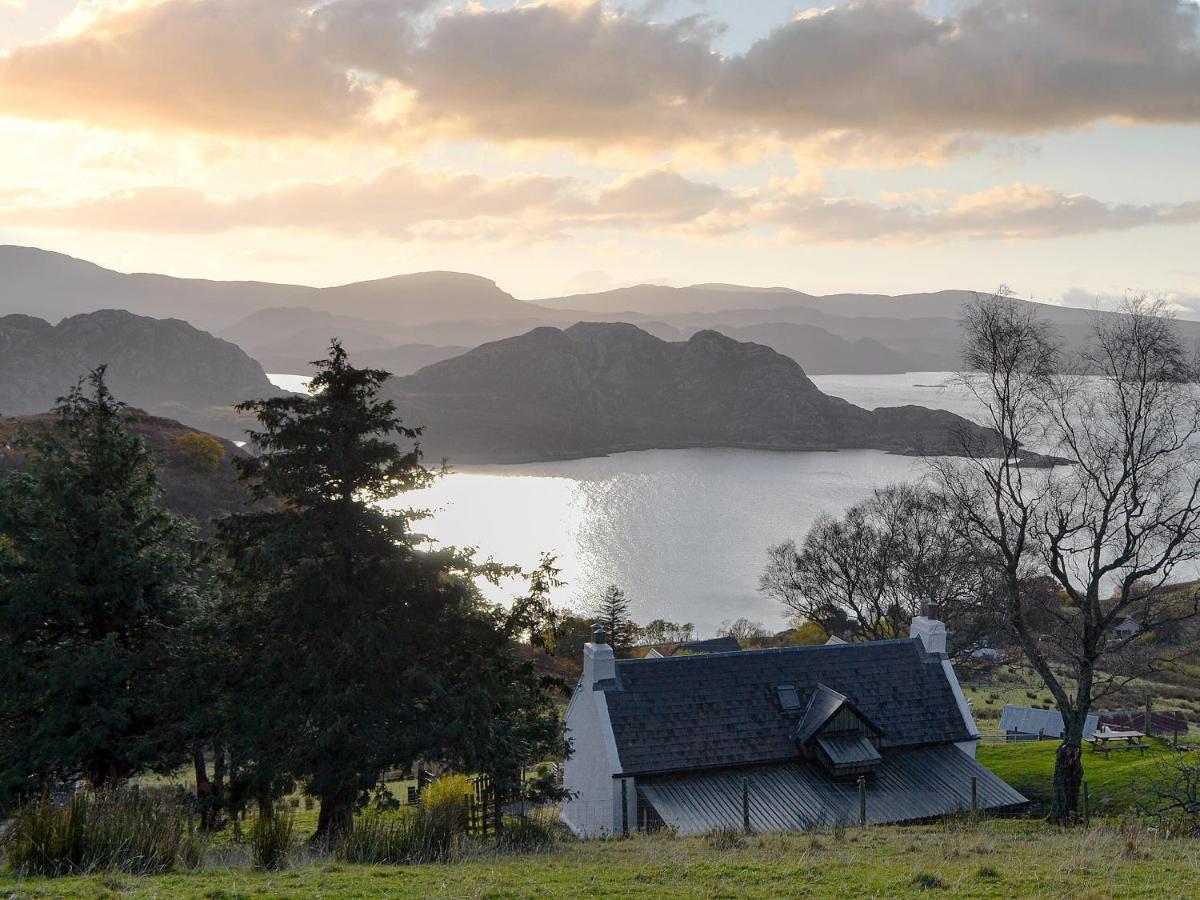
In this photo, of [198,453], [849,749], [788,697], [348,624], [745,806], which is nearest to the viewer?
[348,624]

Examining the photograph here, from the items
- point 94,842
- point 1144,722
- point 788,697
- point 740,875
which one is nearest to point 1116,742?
point 1144,722

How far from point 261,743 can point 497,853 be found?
5.96m

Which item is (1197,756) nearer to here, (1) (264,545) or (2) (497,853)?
(2) (497,853)

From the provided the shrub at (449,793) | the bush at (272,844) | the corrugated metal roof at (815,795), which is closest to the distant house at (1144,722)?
the corrugated metal roof at (815,795)

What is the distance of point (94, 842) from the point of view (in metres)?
10.8

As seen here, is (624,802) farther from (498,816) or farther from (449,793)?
(498,816)

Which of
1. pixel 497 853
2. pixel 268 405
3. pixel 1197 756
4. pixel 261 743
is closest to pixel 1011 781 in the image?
pixel 1197 756

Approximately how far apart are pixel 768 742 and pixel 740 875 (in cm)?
1439

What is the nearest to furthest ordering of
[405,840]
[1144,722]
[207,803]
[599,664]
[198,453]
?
[405,840] < [207,803] < [599,664] < [1144,722] < [198,453]

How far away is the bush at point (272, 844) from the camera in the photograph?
11773 millimetres

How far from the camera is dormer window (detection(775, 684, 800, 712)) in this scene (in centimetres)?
2684

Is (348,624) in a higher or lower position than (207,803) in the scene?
higher

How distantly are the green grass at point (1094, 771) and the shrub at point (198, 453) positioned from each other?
223 ft

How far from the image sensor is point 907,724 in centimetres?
2741
